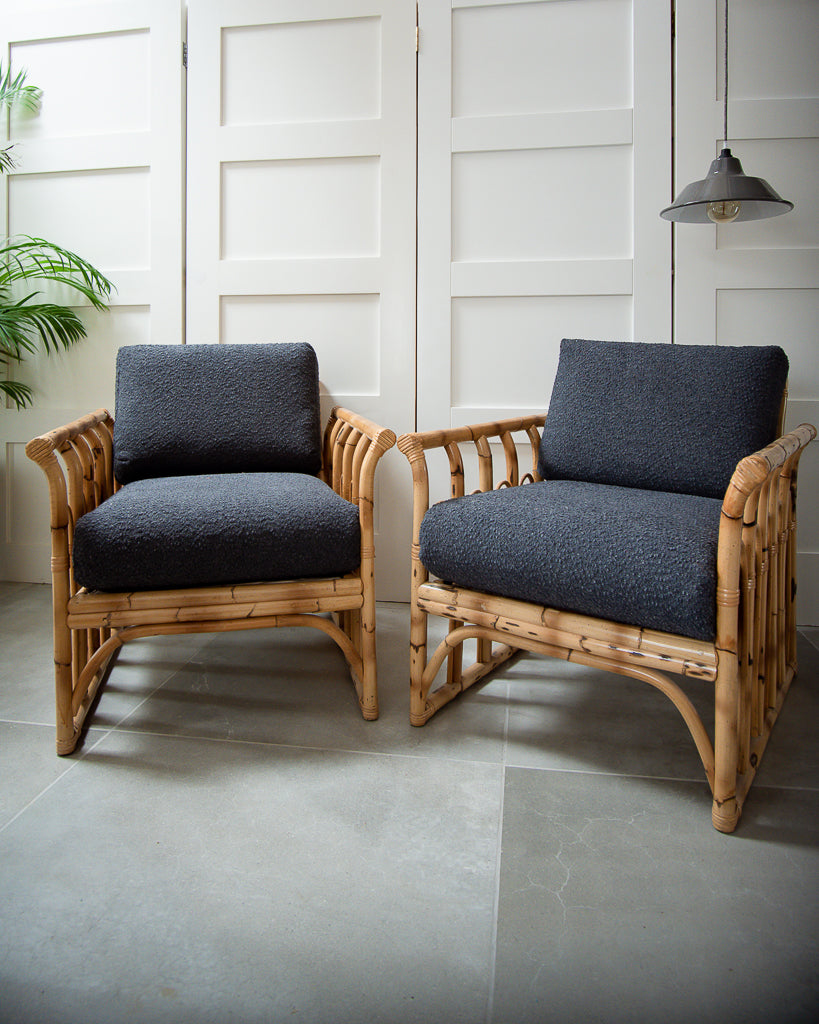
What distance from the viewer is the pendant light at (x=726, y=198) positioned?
1.59 m

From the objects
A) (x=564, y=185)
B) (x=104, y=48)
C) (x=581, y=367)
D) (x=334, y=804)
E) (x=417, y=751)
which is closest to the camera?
(x=334, y=804)

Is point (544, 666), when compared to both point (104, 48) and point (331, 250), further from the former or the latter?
point (104, 48)

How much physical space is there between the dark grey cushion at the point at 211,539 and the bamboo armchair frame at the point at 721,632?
0.18 meters

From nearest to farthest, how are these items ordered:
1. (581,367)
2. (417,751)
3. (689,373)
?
(417,751), (689,373), (581,367)

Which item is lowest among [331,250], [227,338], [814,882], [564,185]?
[814,882]

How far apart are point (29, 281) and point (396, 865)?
7.02 ft

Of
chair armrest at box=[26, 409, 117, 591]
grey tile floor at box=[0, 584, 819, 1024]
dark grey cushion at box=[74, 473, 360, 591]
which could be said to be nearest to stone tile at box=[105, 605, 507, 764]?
grey tile floor at box=[0, 584, 819, 1024]

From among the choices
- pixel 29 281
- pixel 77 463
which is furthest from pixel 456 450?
pixel 29 281

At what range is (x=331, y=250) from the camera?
2193 millimetres

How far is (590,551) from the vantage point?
3.85ft

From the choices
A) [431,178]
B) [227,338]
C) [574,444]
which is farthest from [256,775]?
[431,178]

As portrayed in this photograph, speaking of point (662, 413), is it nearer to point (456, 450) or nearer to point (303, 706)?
point (456, 450)

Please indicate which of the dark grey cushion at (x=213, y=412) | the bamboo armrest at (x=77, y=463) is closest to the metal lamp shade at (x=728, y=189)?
the dark grey cushion at (x=213, y=412)

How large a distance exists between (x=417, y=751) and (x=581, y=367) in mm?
935
